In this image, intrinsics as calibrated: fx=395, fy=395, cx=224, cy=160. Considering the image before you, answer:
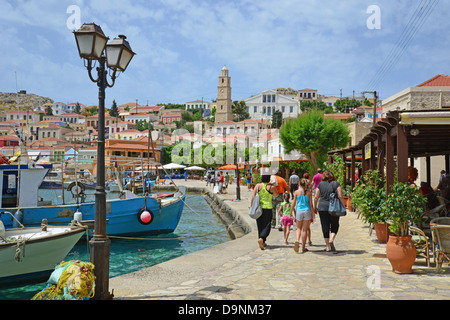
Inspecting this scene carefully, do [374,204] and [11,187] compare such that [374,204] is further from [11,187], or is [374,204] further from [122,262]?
[11,187]

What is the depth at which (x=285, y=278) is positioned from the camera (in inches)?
248

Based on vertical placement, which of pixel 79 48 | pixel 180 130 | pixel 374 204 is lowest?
pixel 374 204

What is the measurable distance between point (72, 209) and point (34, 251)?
5.73 m

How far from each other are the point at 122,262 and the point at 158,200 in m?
3.79

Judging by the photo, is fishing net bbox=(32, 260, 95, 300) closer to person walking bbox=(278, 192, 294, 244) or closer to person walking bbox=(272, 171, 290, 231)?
person walking bbox=(272, 171, 290, 231)

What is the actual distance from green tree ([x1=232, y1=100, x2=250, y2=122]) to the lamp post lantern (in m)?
111

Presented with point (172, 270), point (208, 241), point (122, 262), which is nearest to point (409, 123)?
point (172, 270)

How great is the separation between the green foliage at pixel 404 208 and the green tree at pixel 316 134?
2838cm

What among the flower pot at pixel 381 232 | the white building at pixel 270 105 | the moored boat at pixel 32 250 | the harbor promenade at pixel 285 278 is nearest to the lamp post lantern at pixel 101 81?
the harbor promenade at pixel 285 278

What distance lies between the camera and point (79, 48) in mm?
5031

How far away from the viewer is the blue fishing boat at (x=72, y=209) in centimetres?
1314

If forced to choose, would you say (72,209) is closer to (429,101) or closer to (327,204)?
(327,204)

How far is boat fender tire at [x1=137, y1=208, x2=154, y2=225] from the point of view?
15.4 metres

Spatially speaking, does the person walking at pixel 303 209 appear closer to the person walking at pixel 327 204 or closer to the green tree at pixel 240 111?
the person walking at pixel 327 204
